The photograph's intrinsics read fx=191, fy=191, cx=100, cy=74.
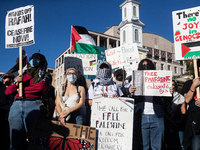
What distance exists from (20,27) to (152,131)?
10.0ft

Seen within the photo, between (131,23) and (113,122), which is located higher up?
(131,23)

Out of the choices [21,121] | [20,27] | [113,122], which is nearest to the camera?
[21,121]

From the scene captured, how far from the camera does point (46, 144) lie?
9.81 feet

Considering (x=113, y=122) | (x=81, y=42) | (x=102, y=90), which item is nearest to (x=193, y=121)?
(x=113, y=122)

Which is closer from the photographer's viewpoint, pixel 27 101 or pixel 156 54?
pixel 27 101

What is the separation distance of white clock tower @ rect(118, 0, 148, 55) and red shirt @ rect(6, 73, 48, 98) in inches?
1094

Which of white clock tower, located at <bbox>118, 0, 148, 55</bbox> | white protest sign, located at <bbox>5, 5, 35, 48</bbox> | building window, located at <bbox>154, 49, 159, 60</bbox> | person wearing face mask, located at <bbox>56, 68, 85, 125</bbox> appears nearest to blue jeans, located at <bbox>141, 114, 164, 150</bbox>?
person wearing face mask, located at <bbox>56, 68, 85, 125</bbox>

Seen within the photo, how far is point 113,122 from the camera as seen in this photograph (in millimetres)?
3232

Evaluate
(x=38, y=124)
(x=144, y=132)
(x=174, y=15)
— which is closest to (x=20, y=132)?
(x=38, y=124)

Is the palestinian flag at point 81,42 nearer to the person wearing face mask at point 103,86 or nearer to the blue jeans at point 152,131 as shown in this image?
the person wearing face mask at point 103,86

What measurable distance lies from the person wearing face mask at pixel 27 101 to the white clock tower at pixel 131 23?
27.7 meters

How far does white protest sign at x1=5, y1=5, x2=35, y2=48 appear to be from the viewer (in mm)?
3567

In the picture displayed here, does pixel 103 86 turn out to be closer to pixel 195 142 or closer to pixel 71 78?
pixel 71 78

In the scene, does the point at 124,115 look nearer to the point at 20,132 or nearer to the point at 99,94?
the point at 99,94
